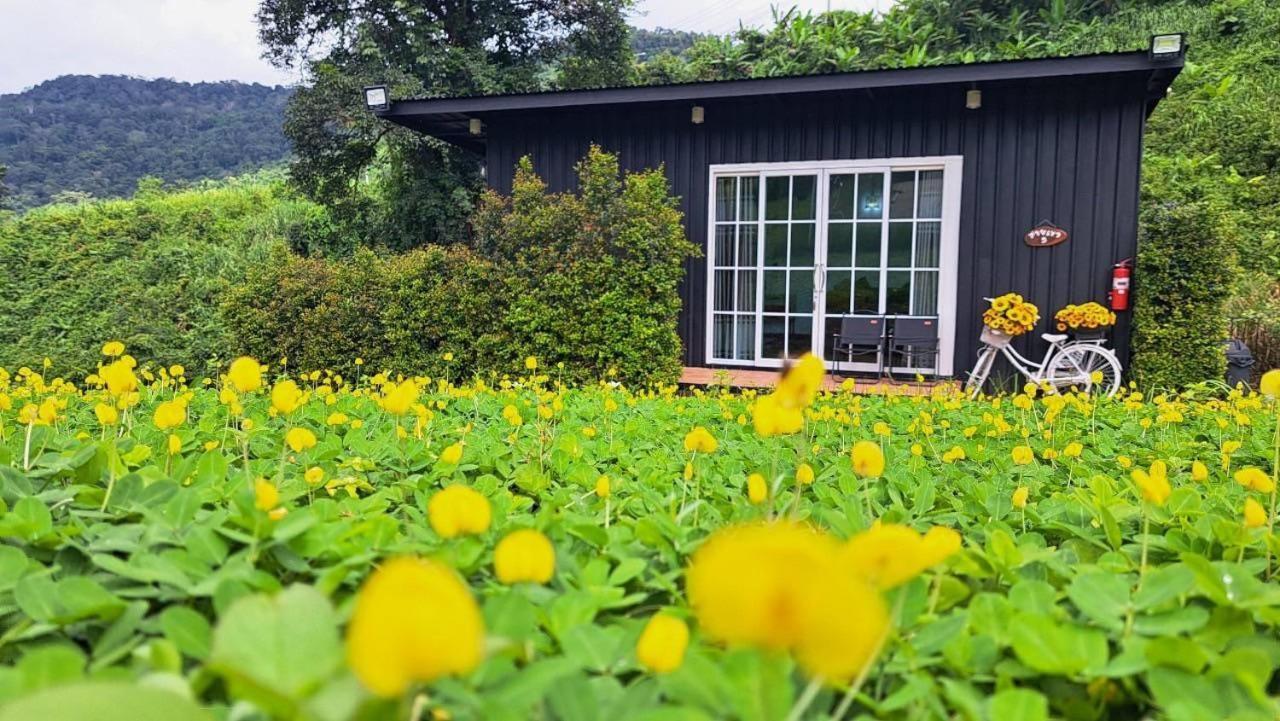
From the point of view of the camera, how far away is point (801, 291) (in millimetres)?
6973

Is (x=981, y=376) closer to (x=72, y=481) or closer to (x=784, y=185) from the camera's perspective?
(x=784, y=185)

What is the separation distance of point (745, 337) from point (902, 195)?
5.90 ft

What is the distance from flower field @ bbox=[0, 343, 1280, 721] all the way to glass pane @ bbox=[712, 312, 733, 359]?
5.86m

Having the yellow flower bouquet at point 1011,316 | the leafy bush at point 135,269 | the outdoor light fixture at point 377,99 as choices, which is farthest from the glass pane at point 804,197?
the leafy bush at point 135,269

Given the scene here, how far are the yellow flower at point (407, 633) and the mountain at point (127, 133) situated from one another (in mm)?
25672

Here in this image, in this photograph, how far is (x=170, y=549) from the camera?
2.22ft

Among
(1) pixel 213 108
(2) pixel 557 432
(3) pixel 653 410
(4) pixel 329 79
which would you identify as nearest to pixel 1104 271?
(3) pixel 653 410

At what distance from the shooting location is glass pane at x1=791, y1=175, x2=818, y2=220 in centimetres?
687

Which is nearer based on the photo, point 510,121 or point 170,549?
point 170,549

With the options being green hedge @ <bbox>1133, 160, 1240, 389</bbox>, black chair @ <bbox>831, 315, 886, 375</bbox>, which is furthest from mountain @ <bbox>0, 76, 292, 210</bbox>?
green hedge @ <bbox>1133, 160, 1240, 389</bbox>

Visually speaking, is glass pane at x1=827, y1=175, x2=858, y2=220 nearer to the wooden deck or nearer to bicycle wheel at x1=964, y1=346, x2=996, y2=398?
the wooden deck

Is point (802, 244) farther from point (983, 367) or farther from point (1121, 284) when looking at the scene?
point (1121, 284)

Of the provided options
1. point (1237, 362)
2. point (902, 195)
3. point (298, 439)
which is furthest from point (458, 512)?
point (1237, 362)

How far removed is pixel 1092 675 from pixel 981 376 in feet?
20.4
